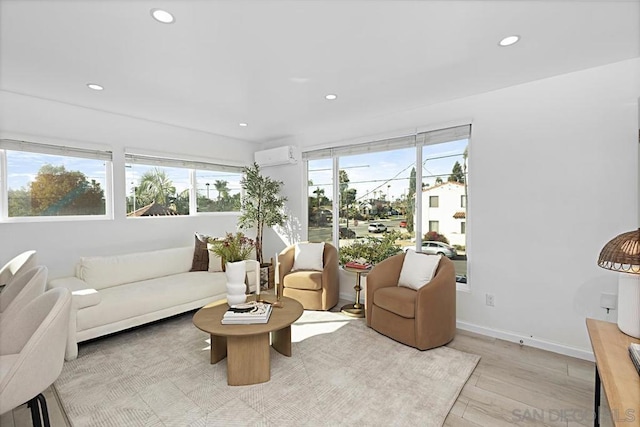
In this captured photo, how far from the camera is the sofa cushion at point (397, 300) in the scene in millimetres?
2834

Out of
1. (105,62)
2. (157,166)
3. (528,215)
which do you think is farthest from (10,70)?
(528,215)

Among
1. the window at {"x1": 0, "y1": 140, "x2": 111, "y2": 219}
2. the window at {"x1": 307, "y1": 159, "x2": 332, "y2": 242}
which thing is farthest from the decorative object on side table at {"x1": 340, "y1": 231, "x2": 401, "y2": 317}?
the window at {"x1": 0, "y1": 140, "x2": 111, "y2": 219}

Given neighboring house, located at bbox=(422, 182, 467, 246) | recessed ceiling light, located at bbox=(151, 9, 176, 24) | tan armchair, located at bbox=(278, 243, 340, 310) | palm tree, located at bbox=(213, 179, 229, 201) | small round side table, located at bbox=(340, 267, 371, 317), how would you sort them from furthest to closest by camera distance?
palm tree, located at bbox=(213, 179, 229, 201)
tan armchair, located at bbox=(278, 243, 340, 310)
small round side table, located at bbox=(340, 267, 371, 317)
neighboring house, located at bbox=(422, 182, 467, 246)
recessed ceiling light, located at bbox=(151, 9, 176, 24)

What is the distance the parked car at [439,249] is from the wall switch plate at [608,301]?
49.7 inches

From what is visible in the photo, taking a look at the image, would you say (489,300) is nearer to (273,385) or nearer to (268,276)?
(273,385)

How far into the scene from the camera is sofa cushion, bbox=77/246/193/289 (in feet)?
10.8

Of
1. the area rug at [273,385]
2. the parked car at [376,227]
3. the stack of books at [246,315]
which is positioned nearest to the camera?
the area rug at [273,385]

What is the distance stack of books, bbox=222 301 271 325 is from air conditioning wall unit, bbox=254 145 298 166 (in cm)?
288

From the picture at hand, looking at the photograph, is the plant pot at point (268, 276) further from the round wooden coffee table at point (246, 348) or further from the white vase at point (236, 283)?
the round wooden coffee table at point (246, 348)

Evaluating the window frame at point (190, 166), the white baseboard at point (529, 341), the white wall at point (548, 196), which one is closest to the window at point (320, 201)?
the window frame at point (190, 166)

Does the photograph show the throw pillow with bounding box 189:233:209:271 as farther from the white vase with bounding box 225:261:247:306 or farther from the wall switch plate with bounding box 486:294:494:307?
the wall switch plate with bounding box 486:294:494:307

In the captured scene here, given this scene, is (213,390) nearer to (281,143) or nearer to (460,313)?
(460,313)

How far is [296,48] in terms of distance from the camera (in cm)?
227

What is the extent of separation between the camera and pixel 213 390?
7.30 ft
